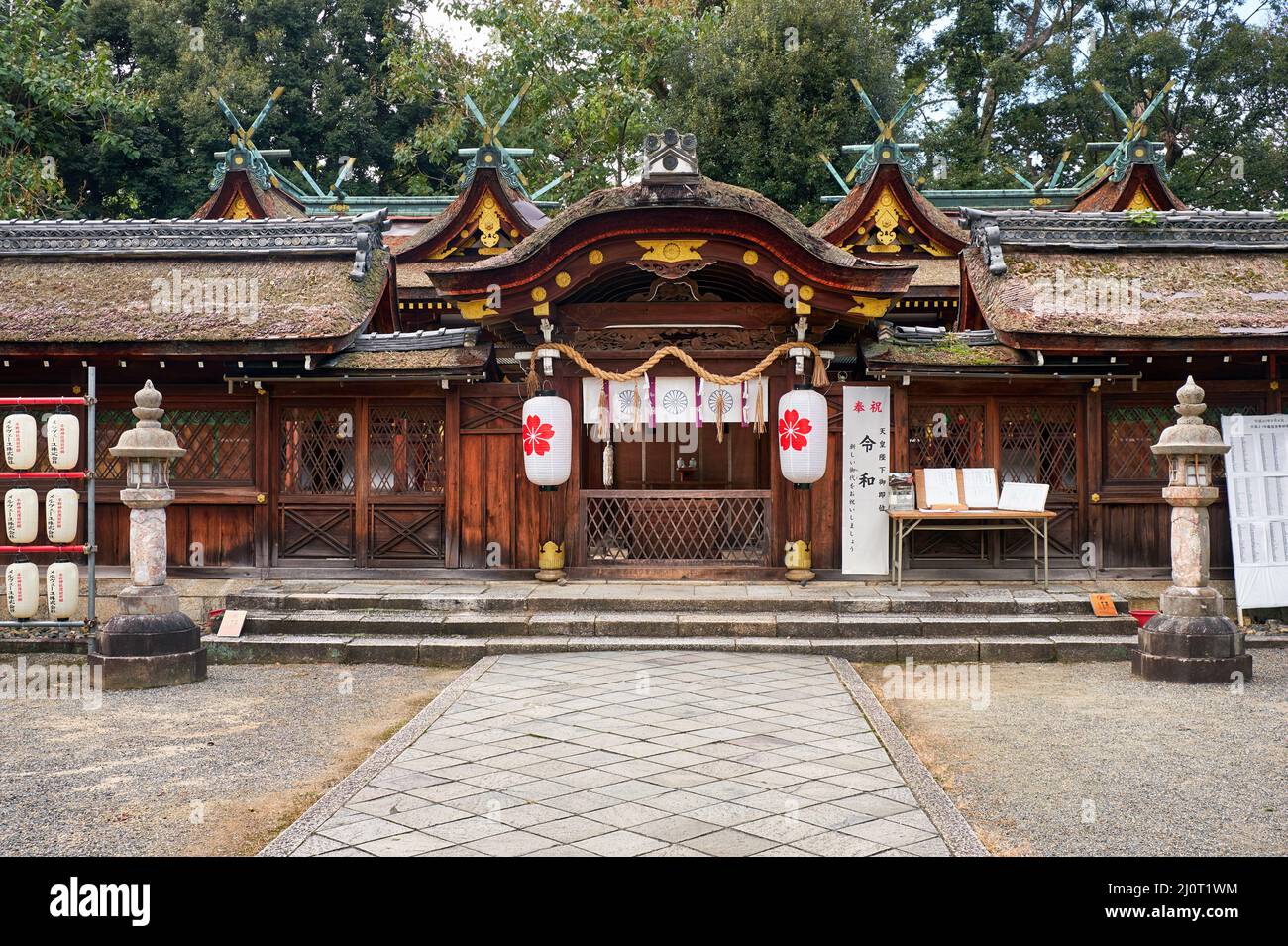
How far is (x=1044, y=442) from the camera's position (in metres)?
12.5

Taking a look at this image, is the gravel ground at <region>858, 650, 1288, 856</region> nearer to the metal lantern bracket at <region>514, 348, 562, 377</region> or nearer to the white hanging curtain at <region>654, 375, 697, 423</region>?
the white hanging curtain at <region>654, 375, 697, 423</region>

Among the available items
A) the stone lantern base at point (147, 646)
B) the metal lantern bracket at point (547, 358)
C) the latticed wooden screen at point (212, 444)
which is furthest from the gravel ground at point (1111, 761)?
the latticed wooden screen at point (212, 444)

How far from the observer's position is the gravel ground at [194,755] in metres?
5.70

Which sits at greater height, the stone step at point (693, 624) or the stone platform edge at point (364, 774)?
the stone step at point (693, 624)

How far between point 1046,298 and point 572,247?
215 inches

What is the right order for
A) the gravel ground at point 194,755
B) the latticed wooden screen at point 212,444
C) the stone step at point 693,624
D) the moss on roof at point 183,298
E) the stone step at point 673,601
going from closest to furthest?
1. the gravel ground at point 194,755
2. the stone step at point 693,624
3. the stone step at point 673,601
4. the moss on roof at point 183,298
5. the latticed wooden screen at point 212,444

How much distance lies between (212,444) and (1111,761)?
10229mm

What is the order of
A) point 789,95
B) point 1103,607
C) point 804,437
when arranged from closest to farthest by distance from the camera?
point 1103,607, point 804,437, point 789,95

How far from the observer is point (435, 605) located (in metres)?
11.3

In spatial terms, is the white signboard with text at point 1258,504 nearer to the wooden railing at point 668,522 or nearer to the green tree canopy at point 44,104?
the wooden railing at point 668,522

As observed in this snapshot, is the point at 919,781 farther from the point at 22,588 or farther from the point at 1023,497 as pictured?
the point at 22,588

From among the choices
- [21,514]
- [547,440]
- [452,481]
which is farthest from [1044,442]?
[21,514]

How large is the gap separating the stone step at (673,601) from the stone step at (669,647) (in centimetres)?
49

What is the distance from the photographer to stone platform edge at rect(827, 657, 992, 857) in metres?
5.31
